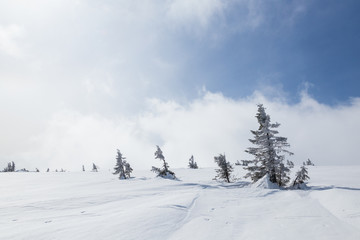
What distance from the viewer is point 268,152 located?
2097cm

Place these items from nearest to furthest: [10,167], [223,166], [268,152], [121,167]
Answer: [268,152] → [223,166] → [121,167] → [10,167]

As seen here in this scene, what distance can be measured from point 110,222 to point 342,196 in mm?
9068

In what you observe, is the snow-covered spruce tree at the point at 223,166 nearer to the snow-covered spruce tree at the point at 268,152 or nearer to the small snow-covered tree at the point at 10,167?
the snow-covered spruce tree at the point at 268,152

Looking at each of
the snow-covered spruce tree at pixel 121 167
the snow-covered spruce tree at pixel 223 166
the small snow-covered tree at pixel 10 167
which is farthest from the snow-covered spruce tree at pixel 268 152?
the small snow-covered tree at pixel 10 167

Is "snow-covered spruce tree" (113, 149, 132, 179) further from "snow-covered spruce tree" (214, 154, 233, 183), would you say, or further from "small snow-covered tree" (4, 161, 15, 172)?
"small snow-covered tree" (4, 161, 15, 172)

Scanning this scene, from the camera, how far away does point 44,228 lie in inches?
198

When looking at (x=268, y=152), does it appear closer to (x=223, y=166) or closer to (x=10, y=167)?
(x=223, y=166)

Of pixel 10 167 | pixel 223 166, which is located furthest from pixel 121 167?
pixel 10 167

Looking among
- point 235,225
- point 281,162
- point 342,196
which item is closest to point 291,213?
point 235,225

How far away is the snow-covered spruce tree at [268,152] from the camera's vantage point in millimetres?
20453

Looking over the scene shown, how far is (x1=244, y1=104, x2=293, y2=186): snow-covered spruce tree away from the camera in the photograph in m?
20.5

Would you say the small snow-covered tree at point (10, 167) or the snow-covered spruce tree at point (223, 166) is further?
the small snow-covered tree at point (10, 167)

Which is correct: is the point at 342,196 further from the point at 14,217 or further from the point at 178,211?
the point at 14,217

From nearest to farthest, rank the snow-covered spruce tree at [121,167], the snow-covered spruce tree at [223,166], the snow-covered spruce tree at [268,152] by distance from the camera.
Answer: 1. the snow-covered spruce tree at [268,152]
2. the snow-covered spruce tree at [223,166]
3. the snow-covered spruce tree at [121,167]
